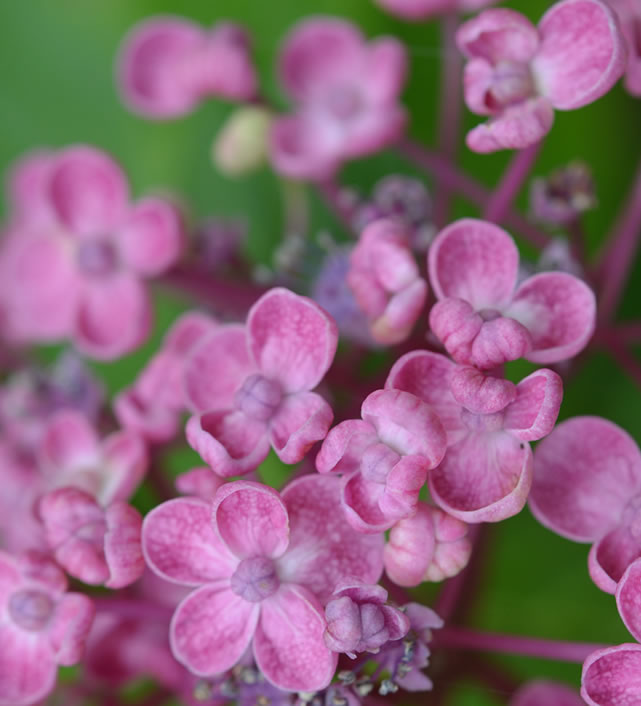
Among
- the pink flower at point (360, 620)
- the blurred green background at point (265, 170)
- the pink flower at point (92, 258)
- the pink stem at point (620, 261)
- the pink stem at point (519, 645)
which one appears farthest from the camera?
the blurred green background at point (265, 170)

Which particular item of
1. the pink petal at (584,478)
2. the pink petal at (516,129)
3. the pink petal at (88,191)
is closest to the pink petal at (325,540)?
the pink petal at (584,478)

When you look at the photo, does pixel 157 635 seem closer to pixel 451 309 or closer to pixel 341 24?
pixel 451 309

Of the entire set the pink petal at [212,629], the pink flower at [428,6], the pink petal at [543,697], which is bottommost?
the pink petal at [543,697]

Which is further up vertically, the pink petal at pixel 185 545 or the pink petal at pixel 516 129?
the pink petal at pixel 516 129

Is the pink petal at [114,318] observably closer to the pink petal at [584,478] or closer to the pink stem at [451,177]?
the pink stem at [451,177]

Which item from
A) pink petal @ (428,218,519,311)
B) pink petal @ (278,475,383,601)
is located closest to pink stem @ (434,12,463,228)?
pink petal @ (428,218,519,311)

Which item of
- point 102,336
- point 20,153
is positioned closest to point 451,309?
point 102,336

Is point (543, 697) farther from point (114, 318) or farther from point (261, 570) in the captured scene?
point (114, 318)
